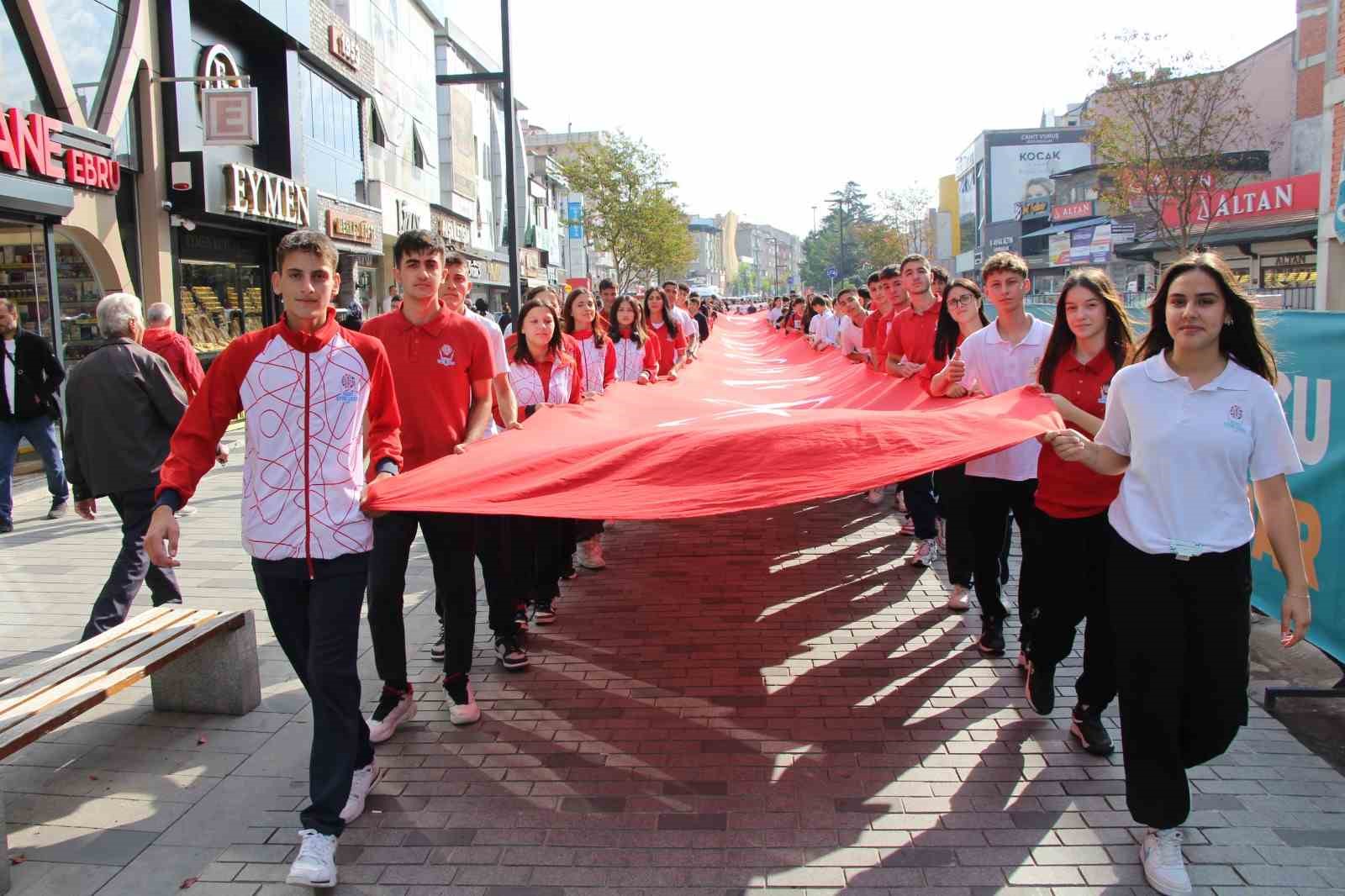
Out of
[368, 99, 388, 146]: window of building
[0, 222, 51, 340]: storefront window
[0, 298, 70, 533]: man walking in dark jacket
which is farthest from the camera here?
[368, 99, 388, 146]: window of building

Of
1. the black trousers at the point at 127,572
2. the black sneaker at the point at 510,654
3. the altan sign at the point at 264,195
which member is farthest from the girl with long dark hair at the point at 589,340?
the altan sign at the point at 264,195

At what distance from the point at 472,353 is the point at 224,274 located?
Answer: 55.8 feet

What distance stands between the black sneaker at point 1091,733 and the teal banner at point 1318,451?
1.45 metres

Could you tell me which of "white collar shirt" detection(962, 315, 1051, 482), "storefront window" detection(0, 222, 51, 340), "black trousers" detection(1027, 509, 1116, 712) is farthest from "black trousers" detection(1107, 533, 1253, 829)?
"storefront window" detection(0, 222, 51, 340)

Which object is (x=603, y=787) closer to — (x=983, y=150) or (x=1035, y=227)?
(x=1035, y=227)

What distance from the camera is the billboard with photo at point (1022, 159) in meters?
87.1

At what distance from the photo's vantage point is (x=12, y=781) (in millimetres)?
4281

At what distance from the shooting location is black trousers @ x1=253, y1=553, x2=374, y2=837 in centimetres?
347

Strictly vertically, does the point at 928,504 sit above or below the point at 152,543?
below

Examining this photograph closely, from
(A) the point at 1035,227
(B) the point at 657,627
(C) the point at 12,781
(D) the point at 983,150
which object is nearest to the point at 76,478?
(C) the point at 12,781

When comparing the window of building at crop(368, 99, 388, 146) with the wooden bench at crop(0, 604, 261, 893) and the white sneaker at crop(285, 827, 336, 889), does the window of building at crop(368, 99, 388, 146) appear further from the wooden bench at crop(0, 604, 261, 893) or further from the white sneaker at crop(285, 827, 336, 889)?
the white sneaker at crop(285, 827, 336, 889)

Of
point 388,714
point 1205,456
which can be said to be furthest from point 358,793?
point 1205,456

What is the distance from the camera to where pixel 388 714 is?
470 cm

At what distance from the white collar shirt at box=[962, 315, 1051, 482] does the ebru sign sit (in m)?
11.4
